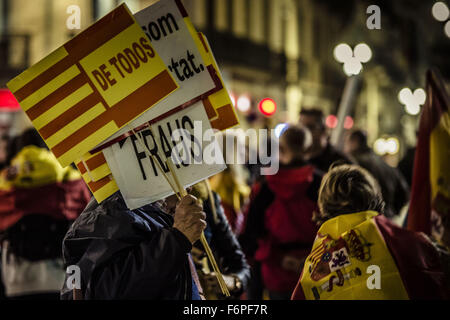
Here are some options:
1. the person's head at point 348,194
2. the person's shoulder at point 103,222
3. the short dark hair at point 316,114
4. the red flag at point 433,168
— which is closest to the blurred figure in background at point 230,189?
the short dark hair at point 316,114

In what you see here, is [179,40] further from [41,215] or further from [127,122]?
[41,215]

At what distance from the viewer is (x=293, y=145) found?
16.2 feet

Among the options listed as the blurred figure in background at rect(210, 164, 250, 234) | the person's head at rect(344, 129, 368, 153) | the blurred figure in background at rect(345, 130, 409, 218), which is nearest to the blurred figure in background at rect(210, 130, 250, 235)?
the blurred figure in background at rect(210, 164, 250, 234)

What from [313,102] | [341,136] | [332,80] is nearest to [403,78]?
[332,80]

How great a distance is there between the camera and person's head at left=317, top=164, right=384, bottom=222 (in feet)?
10.0

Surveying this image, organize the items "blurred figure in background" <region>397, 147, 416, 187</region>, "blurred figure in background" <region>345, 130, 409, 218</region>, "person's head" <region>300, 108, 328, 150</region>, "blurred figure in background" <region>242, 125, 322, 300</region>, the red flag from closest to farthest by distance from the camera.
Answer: the red flag
"blurred figure in background" <region>242, 125, 322, 300</region>
"person's head" <region>300, 108, 328, 150</region>
"blurred figure in background" <region>345, 130, 409, 218</region>
"blurred figure in background" <region>397, 147, 416, 187</region>

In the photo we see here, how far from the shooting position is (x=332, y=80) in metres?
41.8

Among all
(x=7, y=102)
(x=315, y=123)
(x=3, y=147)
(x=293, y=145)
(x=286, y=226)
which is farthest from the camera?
(x=7, y=102)

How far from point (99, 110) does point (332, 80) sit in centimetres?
4005

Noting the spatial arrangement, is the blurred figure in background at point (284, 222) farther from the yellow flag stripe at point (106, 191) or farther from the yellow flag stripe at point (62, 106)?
the yellow flag stripe at point (62, 106)

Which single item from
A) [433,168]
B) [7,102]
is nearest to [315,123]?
[433,168]

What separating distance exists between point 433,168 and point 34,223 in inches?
117

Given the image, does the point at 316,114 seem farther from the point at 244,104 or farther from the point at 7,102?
the point at 244,104

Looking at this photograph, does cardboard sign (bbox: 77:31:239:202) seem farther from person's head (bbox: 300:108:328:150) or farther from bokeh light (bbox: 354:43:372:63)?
bokeh light (bbox: 354:43:372:63)
